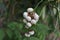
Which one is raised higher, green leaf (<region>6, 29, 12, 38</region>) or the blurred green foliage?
the blurred green foliage

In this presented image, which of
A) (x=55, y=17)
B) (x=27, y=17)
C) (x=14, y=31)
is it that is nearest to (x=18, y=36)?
(x=14, y=31)

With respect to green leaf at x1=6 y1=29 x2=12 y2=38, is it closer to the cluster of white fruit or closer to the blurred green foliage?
the blurred green foliage

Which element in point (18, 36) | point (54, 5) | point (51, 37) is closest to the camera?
point (18, 36)

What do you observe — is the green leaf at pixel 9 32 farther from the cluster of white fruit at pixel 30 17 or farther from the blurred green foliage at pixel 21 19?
the cluster of white fruit at pixel 30 17

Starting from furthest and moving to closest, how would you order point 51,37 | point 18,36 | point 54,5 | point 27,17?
point 51,37, point 54,5, point 18,36, point 27,17

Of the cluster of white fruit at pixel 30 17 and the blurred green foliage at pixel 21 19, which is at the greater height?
the blurred green foliage at pixel 21 19

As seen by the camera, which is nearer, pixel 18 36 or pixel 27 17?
pixel 27 17

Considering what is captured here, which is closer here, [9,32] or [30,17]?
[30,17]

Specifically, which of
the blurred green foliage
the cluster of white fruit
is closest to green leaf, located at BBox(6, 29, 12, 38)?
the blurred green foliage

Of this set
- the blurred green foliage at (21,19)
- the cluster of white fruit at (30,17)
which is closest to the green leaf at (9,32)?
the blurred green foliage at (21,19)

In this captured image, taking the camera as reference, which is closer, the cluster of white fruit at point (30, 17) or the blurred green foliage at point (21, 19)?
the cluster of white fruit at point (30, 17)

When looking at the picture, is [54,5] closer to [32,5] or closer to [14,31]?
[32,5]
